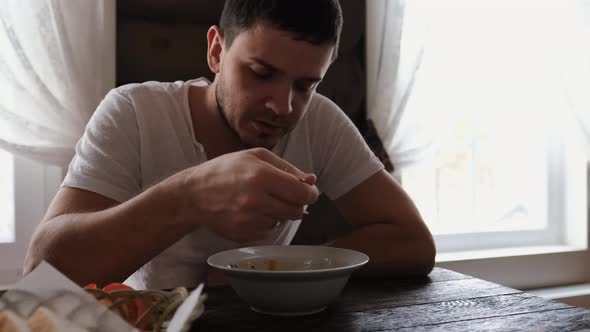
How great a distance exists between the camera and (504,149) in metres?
2.68

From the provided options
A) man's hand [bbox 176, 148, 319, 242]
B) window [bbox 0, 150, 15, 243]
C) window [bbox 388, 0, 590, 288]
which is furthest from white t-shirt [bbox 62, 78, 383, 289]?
window [bbox 388, 0, 590, 288]

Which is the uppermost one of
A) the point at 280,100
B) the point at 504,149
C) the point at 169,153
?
the point at 280,100

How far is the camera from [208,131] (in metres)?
1.42

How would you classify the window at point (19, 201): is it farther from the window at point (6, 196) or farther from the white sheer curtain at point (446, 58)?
the white sheer curtain at point (446, 58)

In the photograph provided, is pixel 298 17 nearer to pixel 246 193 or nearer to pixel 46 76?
pixel 246 193

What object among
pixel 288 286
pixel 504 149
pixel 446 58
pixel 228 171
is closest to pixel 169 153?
pixel 228 171

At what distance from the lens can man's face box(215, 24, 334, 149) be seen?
3.85 feet

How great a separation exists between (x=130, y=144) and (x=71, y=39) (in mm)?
618

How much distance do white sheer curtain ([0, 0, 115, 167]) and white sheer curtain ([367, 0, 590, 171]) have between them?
3.41 feet

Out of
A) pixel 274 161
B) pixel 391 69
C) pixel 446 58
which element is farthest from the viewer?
pixel 446 58

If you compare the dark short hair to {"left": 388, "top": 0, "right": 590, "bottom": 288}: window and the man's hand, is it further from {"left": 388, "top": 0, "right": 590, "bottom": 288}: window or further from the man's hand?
{"left": 388, "top": 0, "right": 590, "bottom": 288}: window

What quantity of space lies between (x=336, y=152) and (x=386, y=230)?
11.2 inches

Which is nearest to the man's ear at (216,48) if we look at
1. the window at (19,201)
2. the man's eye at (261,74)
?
the man's eye at (261,74)

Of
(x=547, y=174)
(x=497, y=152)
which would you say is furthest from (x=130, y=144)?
(x=547, y=174)
